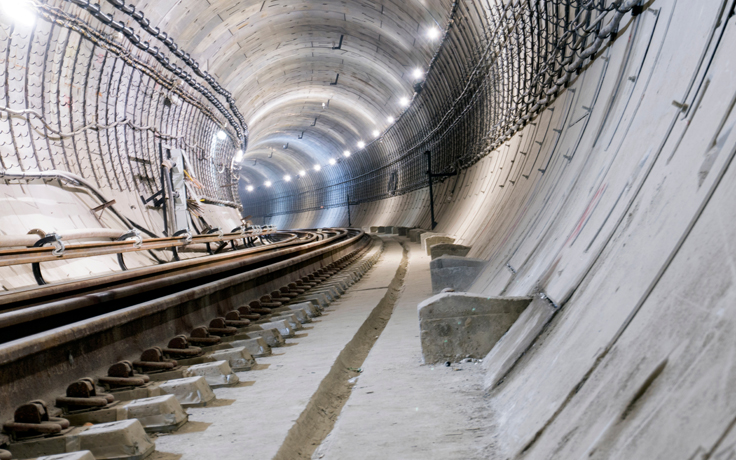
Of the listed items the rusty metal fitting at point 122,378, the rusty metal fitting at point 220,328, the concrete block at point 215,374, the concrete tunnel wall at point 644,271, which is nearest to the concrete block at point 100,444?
the rusty metal fitting at point 122,378

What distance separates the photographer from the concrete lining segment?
229 cm

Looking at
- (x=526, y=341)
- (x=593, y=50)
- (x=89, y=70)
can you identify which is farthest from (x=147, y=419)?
(x=89, y=70)

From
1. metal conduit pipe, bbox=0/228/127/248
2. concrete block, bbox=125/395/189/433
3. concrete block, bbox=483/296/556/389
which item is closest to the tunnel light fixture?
metal conduit pipe, bbox=0/228/127/248

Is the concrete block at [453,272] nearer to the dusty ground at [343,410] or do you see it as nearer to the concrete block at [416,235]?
the dusty ground at [343,410]

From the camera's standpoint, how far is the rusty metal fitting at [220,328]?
4211 millimetres

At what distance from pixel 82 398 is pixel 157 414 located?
410mm

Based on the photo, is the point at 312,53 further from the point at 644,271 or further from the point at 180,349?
the point at 644,271

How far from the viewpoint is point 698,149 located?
2250mm

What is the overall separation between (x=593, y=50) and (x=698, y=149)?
4532 mm

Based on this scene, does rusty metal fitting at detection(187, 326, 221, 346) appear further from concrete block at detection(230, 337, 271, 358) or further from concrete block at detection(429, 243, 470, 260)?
concrete block at detection(429, 243, 470, 260)

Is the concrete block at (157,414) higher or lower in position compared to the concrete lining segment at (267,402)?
higher

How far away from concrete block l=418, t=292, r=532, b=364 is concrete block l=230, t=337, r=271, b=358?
3.84 feet

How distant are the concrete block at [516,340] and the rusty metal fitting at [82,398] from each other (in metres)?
1.88

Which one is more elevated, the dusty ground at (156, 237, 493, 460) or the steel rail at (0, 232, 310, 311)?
the steel rail at (0, 232, 310, 311)
